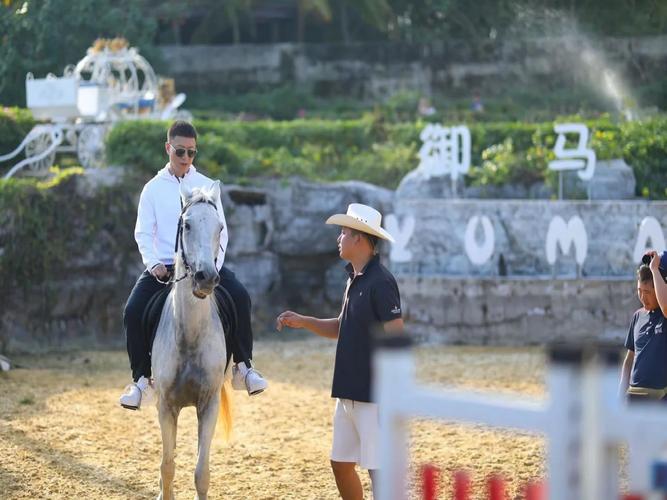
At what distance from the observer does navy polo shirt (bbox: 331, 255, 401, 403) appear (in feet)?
20.9

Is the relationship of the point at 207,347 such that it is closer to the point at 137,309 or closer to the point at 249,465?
the point at 137,309

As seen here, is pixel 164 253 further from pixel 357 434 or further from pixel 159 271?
pixel 357 434

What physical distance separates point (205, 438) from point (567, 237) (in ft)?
31.9

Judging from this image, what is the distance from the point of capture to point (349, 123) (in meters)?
21.5

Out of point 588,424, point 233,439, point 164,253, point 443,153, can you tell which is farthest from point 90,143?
point 588,424

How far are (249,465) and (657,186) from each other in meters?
11.1

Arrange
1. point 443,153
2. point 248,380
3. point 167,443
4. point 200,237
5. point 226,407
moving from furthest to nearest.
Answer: point 443,153 → point 226,407 → point 248,380 → point 167,443 → point 200,237

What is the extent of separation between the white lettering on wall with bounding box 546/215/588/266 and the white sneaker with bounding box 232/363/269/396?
29.1ft

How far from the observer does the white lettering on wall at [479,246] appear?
16.3m

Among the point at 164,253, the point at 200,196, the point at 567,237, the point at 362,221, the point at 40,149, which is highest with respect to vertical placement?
the point at 40,149

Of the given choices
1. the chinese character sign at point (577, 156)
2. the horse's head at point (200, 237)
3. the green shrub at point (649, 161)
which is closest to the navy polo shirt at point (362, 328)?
the horse's head at point (200, 237)

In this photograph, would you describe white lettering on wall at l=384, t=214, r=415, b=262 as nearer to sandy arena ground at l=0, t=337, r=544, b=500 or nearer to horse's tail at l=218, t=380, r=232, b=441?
sandy arena ground at l=0, t=337, r=544, b=500

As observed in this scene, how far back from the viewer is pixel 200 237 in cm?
665

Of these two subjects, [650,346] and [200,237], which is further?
[650,346]
